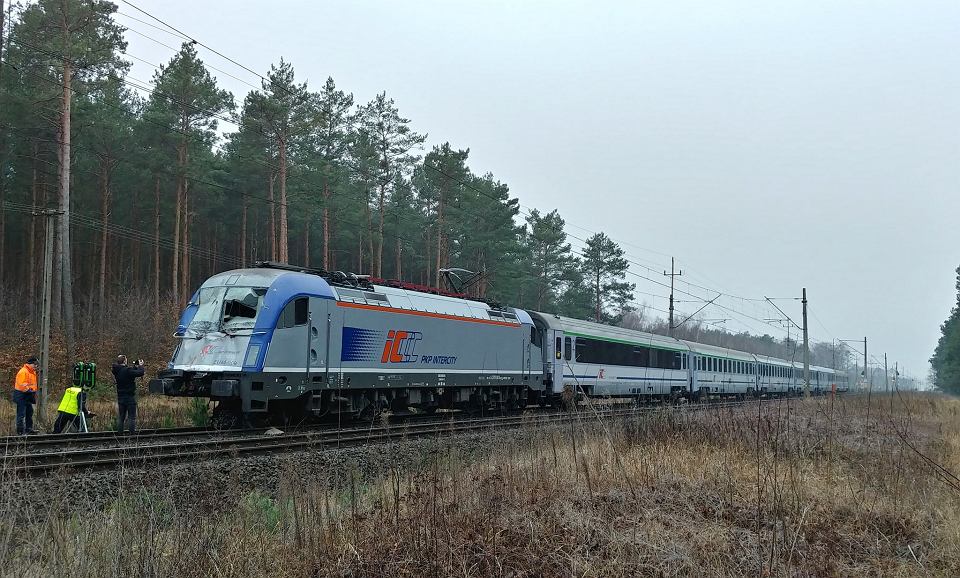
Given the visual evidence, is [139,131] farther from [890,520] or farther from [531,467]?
[890,520]

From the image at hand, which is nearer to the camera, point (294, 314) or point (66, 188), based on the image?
point (294, 314)

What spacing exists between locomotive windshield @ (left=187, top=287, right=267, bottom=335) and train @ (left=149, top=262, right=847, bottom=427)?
0.08ft

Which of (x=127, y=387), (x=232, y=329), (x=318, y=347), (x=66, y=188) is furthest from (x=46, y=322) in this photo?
(x=66, y=188)

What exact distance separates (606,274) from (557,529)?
57.1 meters

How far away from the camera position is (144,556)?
5.01 metres

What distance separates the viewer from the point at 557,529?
20.2 feet

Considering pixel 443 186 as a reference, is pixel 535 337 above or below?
below

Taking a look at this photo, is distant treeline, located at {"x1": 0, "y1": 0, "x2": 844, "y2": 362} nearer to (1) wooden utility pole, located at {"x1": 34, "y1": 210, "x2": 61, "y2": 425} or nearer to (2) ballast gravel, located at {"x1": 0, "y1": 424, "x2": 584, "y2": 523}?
(1) wooden utility pole, located at {"x1": 34, "y1": 210, "x2": 61, "y2": 425}

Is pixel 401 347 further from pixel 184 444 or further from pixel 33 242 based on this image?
pixel 33 242

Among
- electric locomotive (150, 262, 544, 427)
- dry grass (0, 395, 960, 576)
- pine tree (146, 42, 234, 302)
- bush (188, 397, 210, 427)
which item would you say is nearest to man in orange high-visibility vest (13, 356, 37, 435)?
electric locomotive (150, 262, 544, 427)

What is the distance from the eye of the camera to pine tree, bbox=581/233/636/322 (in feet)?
203

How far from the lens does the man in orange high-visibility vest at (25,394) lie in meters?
15.3

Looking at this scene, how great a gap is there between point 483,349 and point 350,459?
1027 centimetres

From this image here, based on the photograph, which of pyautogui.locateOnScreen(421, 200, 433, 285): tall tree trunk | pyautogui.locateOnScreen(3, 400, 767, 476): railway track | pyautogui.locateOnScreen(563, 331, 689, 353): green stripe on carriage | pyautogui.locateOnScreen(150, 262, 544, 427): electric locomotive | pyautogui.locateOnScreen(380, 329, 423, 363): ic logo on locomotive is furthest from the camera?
pyautogui.locateOnScreen(421, 200, 433, 285): tall tree trunk
